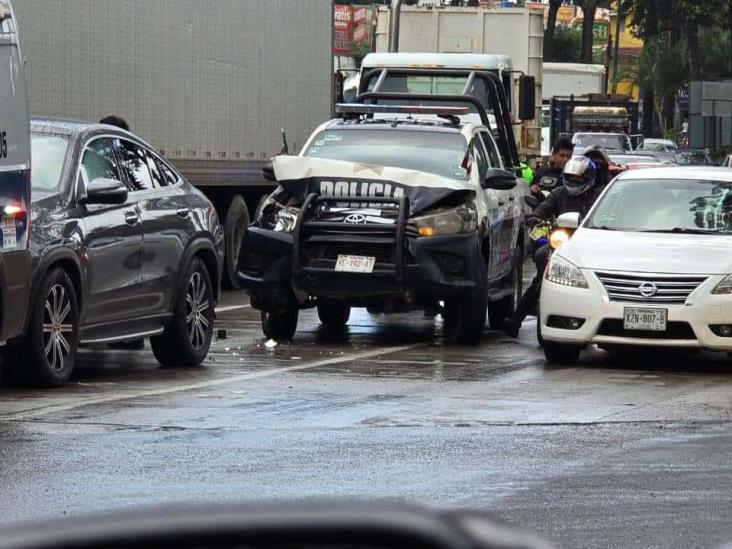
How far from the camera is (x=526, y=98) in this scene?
90.4 feet

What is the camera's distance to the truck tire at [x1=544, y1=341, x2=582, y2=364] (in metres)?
13.9

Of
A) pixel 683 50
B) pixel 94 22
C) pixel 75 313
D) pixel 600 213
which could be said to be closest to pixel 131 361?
pixel 75 313

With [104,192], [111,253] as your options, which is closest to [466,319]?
[111,253]

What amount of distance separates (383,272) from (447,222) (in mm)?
695

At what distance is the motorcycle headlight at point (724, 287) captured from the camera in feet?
43.9

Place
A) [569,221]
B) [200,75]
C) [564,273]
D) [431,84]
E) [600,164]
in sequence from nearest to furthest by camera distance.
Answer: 1. [564,273]
2. [569,221]
3. [600,164]
4. [200,75]
5. [431,84]

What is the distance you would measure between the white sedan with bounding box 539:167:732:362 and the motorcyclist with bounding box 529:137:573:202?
11.8ft

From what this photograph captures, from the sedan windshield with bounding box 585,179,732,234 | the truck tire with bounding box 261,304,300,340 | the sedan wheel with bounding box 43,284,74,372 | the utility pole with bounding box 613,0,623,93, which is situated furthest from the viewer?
the utility pole with bounding box 613,0,623,93

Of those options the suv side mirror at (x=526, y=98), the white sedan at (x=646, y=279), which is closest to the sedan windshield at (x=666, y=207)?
the white sedan at (x=646, y=279)

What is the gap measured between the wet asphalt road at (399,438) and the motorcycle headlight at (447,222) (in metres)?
1.05

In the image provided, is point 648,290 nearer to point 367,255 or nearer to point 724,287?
point 724,287

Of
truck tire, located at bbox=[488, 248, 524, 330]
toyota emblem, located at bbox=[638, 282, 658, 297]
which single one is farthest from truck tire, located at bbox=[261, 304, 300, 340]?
toyota emblem, located at bbox=[638, 282, 658, 297]

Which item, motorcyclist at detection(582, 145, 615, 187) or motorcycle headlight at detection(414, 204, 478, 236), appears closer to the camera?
motorcycle headlight at detection(414, 204, 478, 236)

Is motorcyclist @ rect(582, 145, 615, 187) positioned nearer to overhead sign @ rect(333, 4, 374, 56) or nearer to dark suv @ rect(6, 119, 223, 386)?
dark suv @ rect(6, 119, 223, 386)
